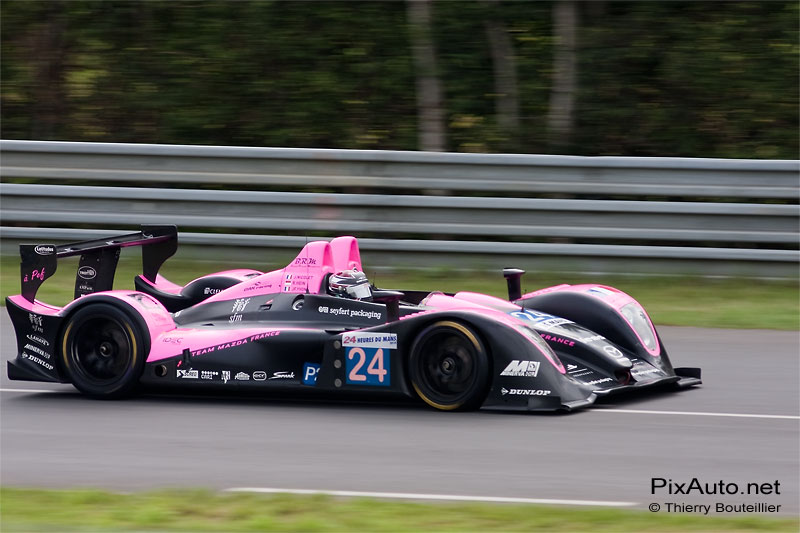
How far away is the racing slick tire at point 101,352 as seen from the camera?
297 inches

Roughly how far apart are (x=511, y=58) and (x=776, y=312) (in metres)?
5.27

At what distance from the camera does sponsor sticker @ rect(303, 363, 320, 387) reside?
283 inches

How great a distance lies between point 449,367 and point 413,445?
32.5 inches

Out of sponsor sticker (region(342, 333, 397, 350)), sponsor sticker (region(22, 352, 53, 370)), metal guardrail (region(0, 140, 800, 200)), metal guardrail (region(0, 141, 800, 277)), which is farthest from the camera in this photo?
metal guardrail (region(0, 140, 800, 200))

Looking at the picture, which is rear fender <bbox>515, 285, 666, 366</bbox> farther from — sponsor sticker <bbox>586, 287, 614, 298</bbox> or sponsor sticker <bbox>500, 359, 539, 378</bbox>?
sponsor sticker <bbox>500, 359, 539, 378</bbox>

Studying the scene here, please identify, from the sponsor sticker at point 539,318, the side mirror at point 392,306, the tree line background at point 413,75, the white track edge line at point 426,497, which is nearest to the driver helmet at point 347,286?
the side mirror at point 392,306

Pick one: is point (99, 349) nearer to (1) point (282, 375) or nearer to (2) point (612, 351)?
(1) point (282, 375)

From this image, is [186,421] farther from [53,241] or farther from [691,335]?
[53,241]

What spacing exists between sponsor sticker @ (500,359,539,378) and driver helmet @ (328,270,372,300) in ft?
4.23

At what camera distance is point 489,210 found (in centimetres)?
1173

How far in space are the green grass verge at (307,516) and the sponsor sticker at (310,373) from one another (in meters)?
1.90

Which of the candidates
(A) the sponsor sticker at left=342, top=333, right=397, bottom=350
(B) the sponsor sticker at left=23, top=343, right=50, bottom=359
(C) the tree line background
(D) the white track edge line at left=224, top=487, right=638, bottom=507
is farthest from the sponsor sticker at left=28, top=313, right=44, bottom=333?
(C) the tree line background

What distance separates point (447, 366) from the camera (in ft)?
23.0

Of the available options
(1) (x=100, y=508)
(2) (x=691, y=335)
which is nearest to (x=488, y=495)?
(1) (x=100, y=508)
